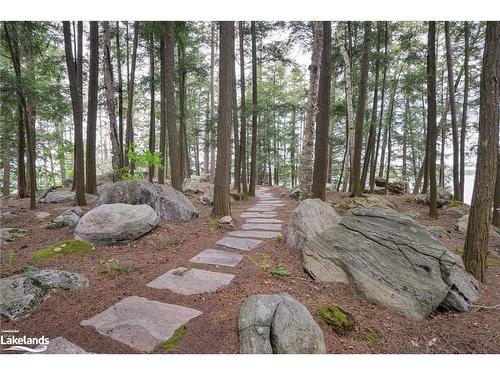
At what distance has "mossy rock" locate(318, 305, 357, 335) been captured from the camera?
7.95 feet

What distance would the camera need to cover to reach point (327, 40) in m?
6.67

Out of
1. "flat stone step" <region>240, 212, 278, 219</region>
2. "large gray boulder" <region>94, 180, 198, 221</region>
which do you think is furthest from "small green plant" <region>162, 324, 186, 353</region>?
"flat stone step" <region>240, 212, 278, 219</region>

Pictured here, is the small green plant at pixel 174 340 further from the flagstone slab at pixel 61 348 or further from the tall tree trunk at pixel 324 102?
the tall tree trunk at pixel 324 102

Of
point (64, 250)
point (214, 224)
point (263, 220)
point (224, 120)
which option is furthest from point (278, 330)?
point (224, 120)

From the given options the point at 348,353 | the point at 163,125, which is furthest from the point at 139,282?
the point at 163,125

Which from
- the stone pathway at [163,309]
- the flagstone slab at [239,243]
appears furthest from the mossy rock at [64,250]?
the flagstone slab at [239,243]

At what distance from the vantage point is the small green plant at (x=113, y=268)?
345 cm

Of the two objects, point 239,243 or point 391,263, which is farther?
point 239,243

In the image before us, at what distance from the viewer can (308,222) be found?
437cm

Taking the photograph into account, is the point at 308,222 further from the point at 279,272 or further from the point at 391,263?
the point at 391,263

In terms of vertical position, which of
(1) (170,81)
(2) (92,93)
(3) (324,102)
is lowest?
(3) (324,102)

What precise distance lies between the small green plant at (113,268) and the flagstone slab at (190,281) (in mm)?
560

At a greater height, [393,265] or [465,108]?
[465,108]

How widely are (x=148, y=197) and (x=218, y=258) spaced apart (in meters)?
2.75
